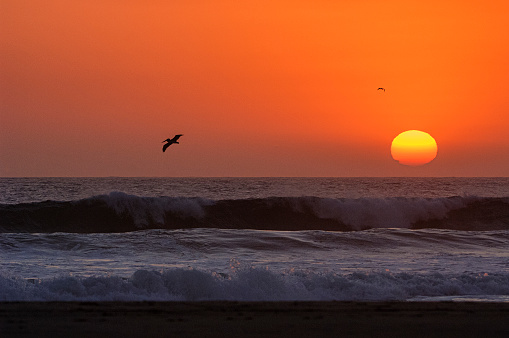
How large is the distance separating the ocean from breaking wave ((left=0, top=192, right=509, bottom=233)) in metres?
0.08

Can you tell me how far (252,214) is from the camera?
41.2 m

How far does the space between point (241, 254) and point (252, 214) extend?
20956 mm

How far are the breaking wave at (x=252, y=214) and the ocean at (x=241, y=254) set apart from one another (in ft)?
0.27
